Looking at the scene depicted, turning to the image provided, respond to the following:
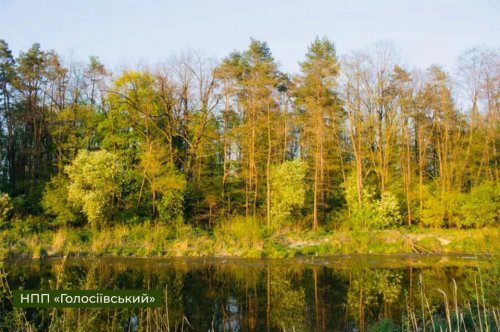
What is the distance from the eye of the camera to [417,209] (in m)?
31.2

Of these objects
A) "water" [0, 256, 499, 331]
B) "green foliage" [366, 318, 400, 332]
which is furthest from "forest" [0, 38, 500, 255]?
"green foliage" [366, 318, 400, 332]

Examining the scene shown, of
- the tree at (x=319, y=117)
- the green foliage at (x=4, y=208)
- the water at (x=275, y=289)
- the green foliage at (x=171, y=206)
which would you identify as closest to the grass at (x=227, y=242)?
the water at (x=275, y=289)

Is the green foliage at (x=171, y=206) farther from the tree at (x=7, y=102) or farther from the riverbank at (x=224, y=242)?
the tree at (x=7, y=102)

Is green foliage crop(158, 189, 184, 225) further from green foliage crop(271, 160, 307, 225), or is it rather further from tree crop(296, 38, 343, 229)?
tree crop(296, 38, 343, 229)

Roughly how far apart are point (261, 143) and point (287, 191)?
17.0ft

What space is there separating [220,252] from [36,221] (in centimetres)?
1214

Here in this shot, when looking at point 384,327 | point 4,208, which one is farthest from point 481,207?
point 4,208

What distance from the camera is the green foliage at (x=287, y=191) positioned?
Result: 95.2 feet

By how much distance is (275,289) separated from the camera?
1534 cm

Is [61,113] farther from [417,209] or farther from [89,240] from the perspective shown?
[417,209]

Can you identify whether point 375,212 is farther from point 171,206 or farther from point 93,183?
point 93,183

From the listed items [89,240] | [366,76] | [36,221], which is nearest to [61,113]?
[36,221]

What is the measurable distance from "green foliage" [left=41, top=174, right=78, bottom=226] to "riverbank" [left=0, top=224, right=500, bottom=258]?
2.90ft

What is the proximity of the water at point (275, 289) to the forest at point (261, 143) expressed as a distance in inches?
319
